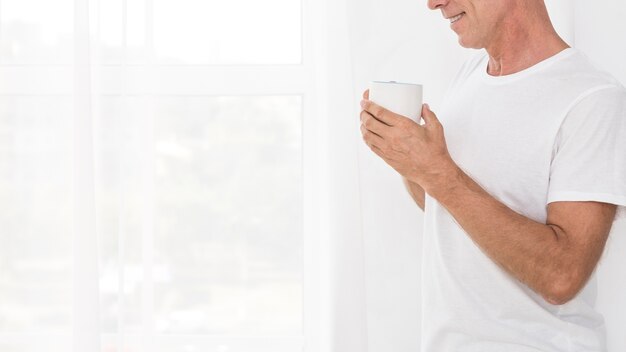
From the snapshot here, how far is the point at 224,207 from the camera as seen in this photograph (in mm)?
1614

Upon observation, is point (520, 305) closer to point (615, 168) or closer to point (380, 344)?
point (615, 168)

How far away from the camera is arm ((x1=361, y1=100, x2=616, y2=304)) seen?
1.04 m

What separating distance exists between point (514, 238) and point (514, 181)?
0.41 ft

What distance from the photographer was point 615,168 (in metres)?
1.03

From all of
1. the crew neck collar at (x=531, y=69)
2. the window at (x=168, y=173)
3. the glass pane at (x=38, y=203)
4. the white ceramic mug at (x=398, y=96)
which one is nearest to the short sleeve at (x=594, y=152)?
the crew neck collar at (x=531, y=69)

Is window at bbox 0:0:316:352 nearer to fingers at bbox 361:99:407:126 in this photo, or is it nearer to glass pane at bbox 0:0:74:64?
glass pane at bbox 0:0:74:64

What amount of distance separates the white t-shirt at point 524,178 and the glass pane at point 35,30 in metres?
0.84

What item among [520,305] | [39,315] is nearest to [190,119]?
[39,315]

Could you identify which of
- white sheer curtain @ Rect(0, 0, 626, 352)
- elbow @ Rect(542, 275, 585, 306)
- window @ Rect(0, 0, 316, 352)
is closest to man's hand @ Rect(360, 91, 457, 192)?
elbow @ Rect(542, 275, 585, 306)

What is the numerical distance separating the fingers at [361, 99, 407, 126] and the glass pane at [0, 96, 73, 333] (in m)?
0.73

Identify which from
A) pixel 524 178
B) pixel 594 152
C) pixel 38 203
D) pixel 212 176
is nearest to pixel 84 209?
pixel 38 203

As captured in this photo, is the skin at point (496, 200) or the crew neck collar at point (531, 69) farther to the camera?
the crew neck collar at point (531, 69)

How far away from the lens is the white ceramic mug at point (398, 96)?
43.8 inches

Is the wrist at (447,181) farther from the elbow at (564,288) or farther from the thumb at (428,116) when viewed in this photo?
the elbow at (564,288)
